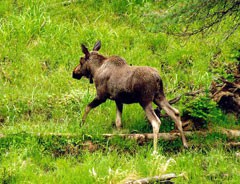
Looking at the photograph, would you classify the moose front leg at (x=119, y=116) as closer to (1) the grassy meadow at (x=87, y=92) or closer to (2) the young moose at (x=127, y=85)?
(2) the young moose at (x=127, y=85)

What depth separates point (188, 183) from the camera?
9078 mm

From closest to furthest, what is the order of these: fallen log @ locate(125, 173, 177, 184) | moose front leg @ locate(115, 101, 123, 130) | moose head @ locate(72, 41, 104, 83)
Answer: fallen log @ locate(125, 173, 177, 184) → moose front leg @ locate(115, 101, 123, 130) → moose head @ locate(72, 41, 104, 83)


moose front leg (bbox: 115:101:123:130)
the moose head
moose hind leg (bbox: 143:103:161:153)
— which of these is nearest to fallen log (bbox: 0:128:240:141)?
moose hind leg (bbox: 143:103:161:153)

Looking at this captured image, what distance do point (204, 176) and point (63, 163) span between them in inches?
82.0

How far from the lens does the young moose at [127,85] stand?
34.1 feet

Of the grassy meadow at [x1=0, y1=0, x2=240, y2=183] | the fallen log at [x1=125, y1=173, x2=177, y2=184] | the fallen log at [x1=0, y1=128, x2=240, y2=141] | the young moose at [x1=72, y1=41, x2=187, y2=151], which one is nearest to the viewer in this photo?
the fallen log at [x1=125, y1=173, x2=177, y2=184]

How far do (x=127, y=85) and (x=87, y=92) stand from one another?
2166 mm

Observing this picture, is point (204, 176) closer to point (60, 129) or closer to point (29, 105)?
point (60, 129)

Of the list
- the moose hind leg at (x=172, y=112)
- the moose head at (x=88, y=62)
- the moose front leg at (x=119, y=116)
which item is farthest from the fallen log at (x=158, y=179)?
the moose head at (x=88, y=62)

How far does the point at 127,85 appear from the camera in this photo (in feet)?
34.6

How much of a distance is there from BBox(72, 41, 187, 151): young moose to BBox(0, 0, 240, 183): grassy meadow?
427 millimetres

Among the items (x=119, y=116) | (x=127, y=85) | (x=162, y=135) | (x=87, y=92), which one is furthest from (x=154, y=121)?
(x=87, y=92)

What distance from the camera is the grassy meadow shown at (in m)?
9.41

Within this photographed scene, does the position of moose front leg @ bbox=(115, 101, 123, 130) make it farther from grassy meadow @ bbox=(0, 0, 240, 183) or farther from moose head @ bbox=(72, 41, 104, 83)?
moose head @ bbox=(72, 41, 104, 83)
